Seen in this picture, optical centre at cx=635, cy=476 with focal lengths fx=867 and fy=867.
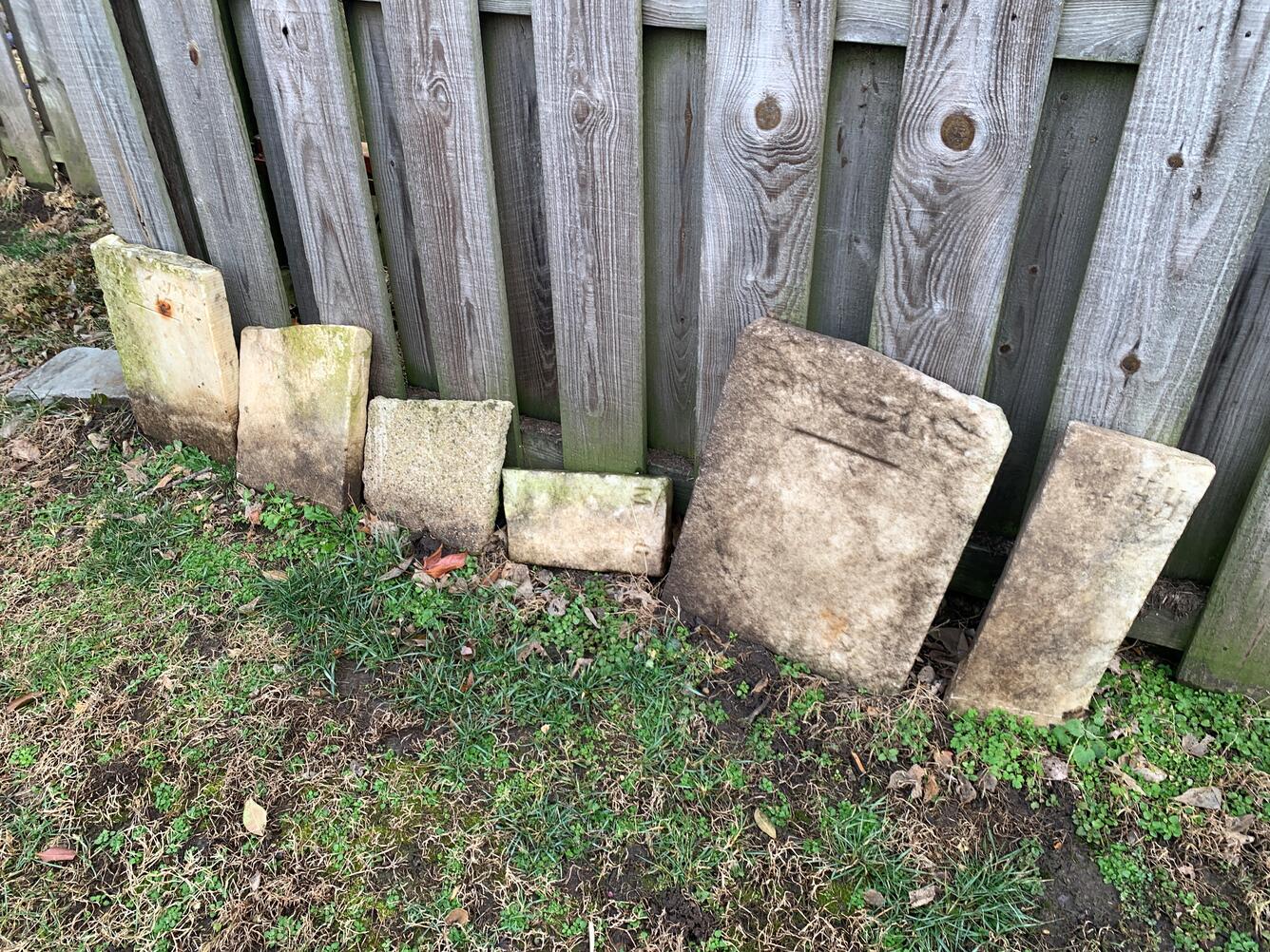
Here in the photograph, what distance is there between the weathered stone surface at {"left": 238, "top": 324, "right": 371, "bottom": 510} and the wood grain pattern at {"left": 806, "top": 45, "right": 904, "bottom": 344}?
1.54 m

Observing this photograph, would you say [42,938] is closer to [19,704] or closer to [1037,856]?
[19,704]

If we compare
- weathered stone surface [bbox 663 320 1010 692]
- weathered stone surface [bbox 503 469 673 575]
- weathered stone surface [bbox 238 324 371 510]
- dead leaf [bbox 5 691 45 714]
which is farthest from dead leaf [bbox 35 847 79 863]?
weathered stone surface [bbox 663 320 1010 692]

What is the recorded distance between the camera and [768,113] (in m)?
2.07

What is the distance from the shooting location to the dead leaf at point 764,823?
2113mm

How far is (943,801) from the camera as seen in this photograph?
2164mm

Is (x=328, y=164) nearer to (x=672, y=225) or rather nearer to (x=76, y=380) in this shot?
(x=672, y=225)

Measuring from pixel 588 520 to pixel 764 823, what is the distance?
3.51 ft

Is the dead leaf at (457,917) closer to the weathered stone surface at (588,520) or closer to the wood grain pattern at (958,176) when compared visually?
the weathered stone surface at (588,520)

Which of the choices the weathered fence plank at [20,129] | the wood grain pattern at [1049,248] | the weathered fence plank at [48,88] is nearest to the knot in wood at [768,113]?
the wood grain pattern at [1049,248]

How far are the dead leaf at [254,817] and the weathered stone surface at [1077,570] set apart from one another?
1.81 m

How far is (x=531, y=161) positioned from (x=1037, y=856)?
2.27 metres

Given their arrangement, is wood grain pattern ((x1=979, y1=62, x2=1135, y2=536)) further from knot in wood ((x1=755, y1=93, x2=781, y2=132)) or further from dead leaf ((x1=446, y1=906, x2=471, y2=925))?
dead leaf ((x1=446, y1=906, x2=471, y2=925))

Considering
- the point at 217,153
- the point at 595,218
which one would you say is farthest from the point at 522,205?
the point at 217,153

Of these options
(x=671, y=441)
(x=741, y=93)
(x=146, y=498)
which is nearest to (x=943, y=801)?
(x=671, y=441)
